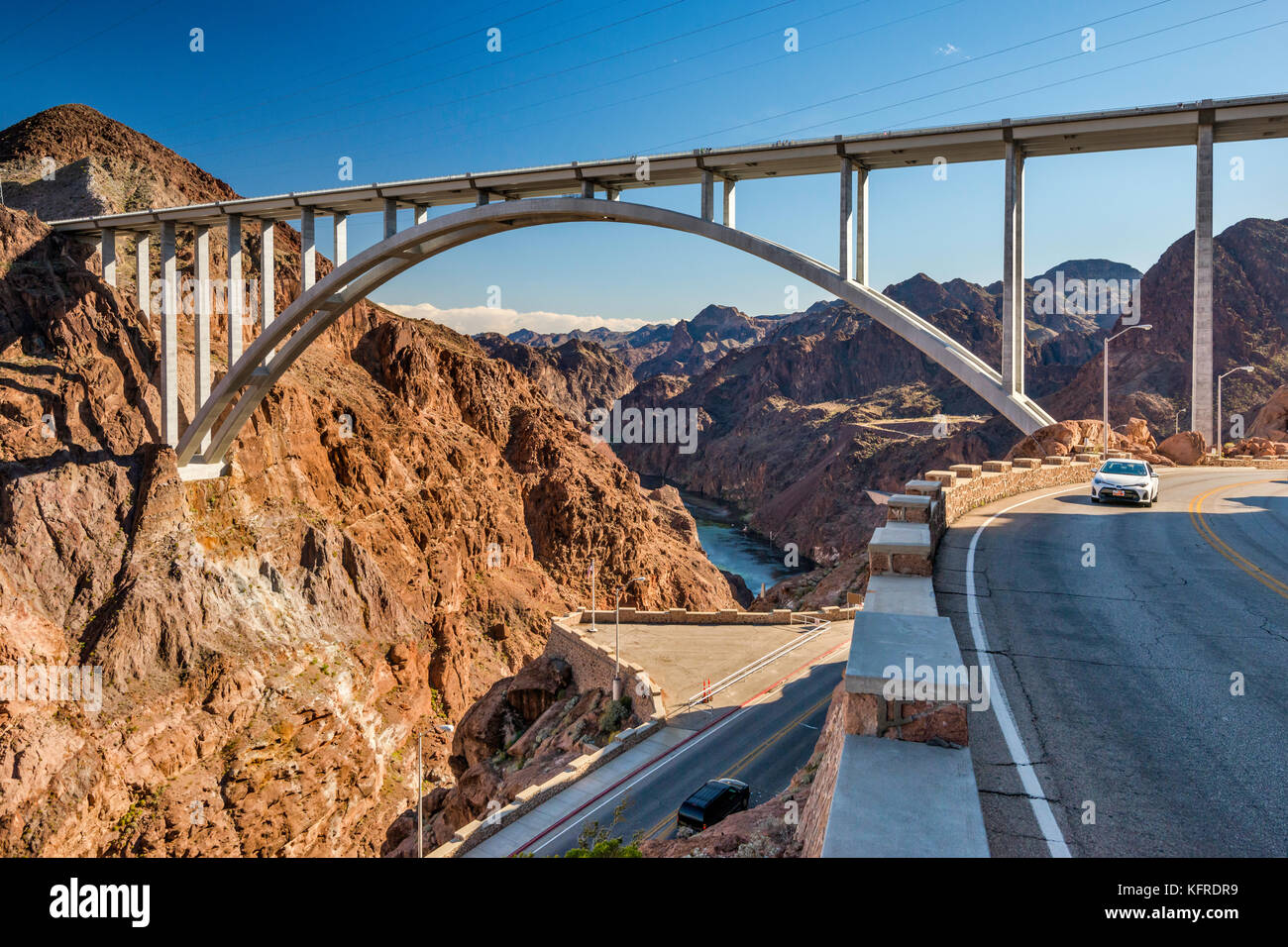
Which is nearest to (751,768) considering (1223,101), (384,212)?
(1223,101)

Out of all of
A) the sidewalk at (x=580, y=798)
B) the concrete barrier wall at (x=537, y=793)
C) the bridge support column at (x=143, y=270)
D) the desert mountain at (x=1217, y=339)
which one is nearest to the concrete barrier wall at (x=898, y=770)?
the sidewalk at (x=580, y=798)

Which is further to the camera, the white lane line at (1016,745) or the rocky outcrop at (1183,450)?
the rocky outcrop at (1183,450)

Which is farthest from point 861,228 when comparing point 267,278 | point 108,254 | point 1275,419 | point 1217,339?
point 1217,339

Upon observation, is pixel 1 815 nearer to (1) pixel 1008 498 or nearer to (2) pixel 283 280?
A: (1) pixel 1008 498

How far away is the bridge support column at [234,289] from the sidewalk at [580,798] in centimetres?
2002

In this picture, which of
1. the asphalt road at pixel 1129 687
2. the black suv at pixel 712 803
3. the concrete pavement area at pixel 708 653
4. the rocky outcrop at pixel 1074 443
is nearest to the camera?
the asphalt road at pixel 1129 687

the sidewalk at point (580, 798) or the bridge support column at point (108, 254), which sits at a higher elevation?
the bridge support column at point (108, 254)

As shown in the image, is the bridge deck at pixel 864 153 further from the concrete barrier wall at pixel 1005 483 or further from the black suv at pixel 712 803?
the black suv at pixel 712 803

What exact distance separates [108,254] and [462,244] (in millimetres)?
18827

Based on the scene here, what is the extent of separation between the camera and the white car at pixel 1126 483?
1591 centimetres

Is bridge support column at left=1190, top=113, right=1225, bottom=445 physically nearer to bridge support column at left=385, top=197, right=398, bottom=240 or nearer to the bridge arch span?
the bridge arch span

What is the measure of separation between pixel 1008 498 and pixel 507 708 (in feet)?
63.8

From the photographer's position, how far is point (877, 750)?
4.46 meters

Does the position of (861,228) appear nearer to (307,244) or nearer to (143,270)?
(307,244)
